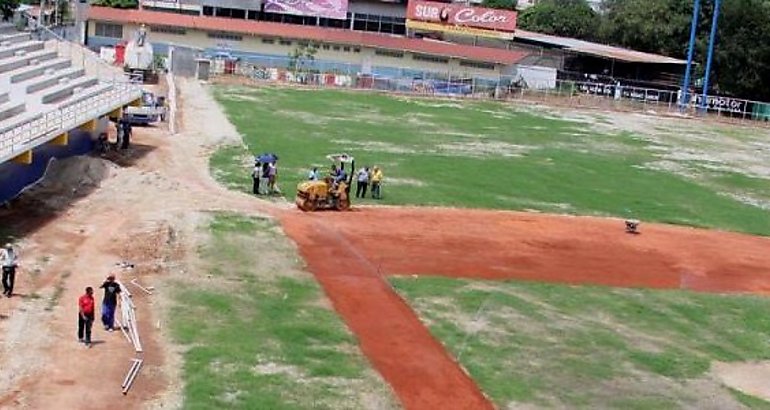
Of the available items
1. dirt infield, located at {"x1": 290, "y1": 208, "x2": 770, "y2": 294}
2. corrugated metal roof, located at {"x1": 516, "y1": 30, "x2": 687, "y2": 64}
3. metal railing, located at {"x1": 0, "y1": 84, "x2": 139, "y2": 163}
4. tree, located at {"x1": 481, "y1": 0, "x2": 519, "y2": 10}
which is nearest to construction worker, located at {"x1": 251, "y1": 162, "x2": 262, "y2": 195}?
dirt infield, located at {"x1": 290, "y1": 208, "x2": 770, "y2": 294}

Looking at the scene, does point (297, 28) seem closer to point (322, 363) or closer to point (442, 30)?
point (442, 30)

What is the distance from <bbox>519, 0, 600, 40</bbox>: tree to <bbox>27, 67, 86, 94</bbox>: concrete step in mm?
99006

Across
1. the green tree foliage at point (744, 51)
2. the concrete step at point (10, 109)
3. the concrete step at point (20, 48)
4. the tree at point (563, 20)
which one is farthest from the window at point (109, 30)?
the tree at point (563, 20)

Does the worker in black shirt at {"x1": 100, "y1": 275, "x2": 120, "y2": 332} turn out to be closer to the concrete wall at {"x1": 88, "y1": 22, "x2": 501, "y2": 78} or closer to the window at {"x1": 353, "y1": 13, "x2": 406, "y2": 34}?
the concrete wall at {"x1": 88, "y1": 22, "x2": 501, "y2": 78}

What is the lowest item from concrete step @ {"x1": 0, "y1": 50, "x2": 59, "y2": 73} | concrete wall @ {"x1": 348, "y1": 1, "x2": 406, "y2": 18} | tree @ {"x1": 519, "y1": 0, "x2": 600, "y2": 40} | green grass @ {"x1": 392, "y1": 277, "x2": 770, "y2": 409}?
green grass @ {"x1": 392, "y1": 277, "x2": 770, "y2": 409}

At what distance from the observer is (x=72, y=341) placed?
923 inches

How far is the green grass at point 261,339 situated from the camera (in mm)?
21500

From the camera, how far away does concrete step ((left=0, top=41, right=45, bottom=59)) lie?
167 ft

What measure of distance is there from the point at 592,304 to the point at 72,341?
14860mm

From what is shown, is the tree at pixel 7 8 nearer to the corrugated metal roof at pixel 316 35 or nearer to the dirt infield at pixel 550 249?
the corrugated metal roof at pixel 316 35

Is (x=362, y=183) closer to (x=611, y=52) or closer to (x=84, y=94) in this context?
(x=84, y=94)

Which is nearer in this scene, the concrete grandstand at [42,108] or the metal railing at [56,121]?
the metal railing at [56,121]

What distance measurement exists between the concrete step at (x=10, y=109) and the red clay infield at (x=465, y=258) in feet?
35.6

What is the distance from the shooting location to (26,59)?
2028 inches
